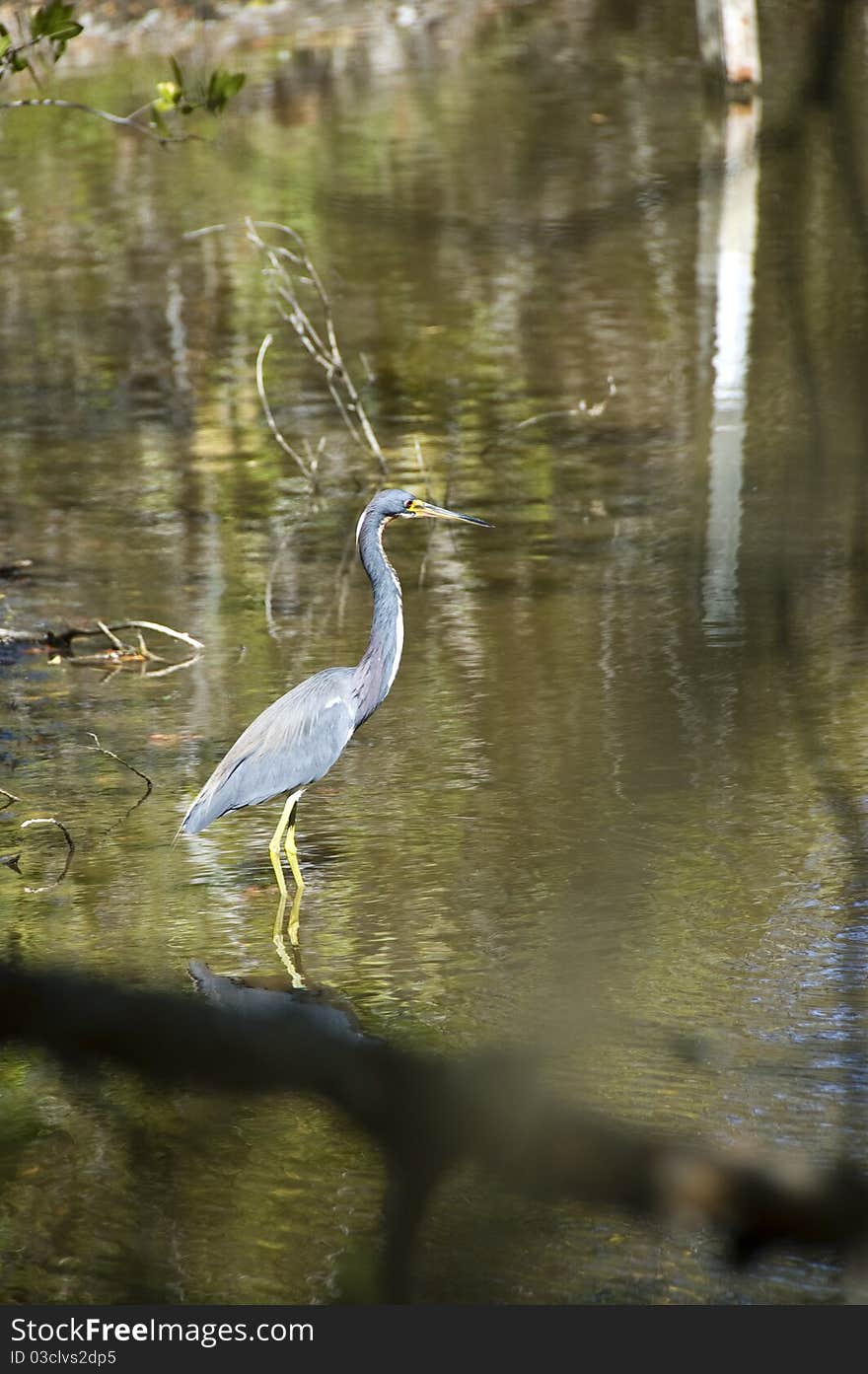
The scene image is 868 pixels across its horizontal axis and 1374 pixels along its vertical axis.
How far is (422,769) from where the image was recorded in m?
7.88

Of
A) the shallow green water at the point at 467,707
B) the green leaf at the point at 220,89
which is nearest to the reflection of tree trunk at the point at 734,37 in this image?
the shallow green water at the point at 467,707

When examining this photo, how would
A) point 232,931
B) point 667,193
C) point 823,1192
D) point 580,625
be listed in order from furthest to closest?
1. point 667,193
2. point 580,625
3. point 232,931
4. point 823,1192

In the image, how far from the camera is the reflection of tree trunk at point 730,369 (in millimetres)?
9961

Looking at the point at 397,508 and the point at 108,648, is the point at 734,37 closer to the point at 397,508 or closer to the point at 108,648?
the point at 108,648

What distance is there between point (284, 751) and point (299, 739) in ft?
0.23

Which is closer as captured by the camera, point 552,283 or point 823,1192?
point 823,1192

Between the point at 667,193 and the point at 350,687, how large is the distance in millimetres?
13753

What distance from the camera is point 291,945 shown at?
6.54 m

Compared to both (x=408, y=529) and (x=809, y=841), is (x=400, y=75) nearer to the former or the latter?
(x=408, y=529)

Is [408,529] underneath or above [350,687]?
underneath

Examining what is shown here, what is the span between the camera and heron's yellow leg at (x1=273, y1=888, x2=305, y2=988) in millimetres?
6333

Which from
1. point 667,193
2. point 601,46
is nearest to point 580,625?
point 667,193

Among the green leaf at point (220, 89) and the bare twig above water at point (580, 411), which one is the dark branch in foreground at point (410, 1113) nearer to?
the green leaf at point (220, 89)

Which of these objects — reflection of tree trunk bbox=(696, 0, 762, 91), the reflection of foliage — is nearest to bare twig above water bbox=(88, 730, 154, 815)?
the reflection of foliage
